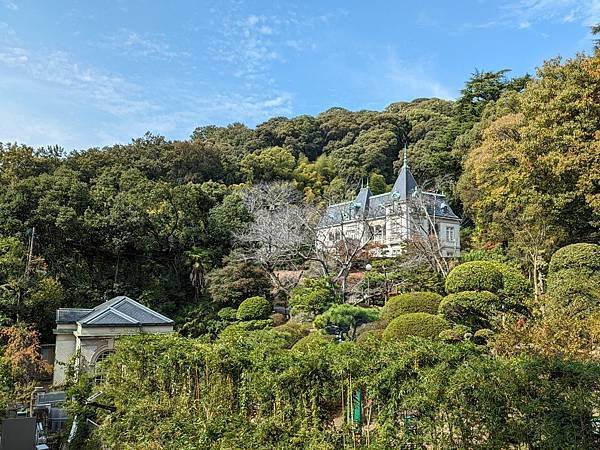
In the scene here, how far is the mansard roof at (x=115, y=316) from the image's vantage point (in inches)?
501

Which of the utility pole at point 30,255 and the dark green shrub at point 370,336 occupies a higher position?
the utility pole at point 30,255

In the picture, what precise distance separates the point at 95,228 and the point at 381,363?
51.4ft

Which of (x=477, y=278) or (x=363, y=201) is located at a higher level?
(x=363, y=201)

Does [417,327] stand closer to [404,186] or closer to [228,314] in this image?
[228,314]

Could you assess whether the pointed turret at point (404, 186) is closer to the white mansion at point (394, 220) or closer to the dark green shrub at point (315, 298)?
the white mansion at point (394, 220)

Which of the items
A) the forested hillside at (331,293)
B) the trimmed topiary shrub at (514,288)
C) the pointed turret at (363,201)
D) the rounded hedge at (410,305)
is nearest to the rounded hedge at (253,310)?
the forested hillside at (331,293)

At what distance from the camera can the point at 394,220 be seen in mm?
23453

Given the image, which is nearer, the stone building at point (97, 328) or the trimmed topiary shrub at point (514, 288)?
the trimmed topiary shrub at point (514, 288)

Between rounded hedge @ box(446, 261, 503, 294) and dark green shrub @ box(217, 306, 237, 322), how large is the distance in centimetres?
763

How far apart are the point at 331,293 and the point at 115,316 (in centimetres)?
618

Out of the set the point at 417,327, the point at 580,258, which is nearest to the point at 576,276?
the point at 580,258

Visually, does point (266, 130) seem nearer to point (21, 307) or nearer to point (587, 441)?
point (21, 307)

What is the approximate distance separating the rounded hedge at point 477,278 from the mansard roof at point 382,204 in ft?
34.0

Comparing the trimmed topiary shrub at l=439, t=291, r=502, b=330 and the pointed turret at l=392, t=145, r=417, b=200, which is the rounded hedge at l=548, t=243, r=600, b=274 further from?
the pointed turret at l=392, t=145, r=417, b=200
